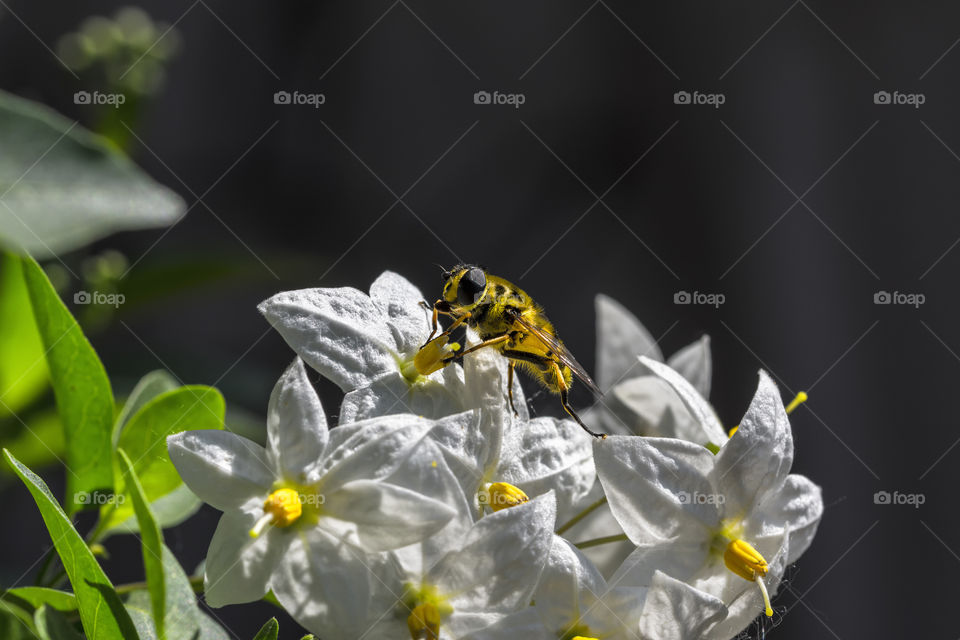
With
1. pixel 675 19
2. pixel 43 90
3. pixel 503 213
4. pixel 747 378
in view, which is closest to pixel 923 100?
pixel 675 19

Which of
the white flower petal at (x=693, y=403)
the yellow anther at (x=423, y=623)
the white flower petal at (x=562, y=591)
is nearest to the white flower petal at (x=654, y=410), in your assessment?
the white flower petal at (x=693, y=403)

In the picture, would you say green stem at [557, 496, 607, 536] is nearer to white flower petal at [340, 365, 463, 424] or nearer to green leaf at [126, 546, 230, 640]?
white flower petal at [340, 365, 463, 424]

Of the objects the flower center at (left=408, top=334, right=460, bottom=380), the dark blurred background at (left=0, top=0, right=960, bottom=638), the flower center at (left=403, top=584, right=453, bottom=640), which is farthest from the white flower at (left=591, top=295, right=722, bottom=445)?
the dark blurred background at (left=0, top=0, right=960, bottom=638)

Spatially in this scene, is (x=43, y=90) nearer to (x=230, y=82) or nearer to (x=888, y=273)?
(x=230, y=82)

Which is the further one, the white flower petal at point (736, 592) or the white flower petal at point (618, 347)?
the white flower petal at point (618, 347)

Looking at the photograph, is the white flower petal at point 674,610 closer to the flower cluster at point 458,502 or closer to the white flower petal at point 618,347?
the flower cluster at point 458,502

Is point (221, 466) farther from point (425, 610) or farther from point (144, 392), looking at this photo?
point (144, 392)
